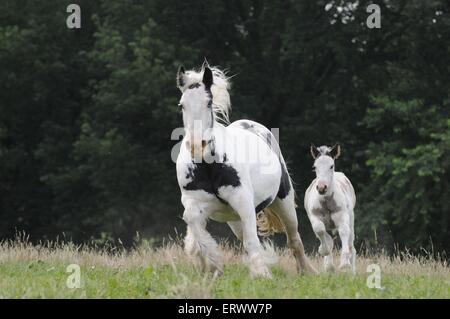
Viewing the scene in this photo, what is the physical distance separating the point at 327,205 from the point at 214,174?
3531 mm

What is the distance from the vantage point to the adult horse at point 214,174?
8016mm

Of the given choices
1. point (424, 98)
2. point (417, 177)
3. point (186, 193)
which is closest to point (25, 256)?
point (186, 193)

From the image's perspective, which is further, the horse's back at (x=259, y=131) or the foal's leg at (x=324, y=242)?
the foal's leg at (x=324, y=242)

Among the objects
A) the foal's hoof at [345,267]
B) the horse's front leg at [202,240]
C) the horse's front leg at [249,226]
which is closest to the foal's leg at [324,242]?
the foal's hoof at [345,267]

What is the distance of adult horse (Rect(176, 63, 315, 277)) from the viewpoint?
8.02 metres

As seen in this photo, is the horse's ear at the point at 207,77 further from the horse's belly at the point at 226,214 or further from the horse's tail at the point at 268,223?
the horse's tail at the point at 268,223

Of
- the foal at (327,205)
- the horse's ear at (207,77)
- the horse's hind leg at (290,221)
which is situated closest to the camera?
the horse's ear at (207,77)

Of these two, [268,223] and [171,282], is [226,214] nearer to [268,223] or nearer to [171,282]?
[171,282]

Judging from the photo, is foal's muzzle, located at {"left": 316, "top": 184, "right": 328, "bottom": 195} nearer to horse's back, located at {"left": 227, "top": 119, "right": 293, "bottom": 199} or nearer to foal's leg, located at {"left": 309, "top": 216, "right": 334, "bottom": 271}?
foal's leg, located at {"left": 309, "top": 216, "right": 334, "bottom": 271}

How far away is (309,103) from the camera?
26.2 meters

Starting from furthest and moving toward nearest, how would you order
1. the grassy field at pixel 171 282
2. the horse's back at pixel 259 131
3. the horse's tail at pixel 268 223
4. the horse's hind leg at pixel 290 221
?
1. the horse's tail at pixel 268 223
2. the horse's back at pixel 259 131
3. the horse's hind leg at pixel 290 221
4. the grassy field at pixel 171 282

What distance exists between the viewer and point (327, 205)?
11492 mm

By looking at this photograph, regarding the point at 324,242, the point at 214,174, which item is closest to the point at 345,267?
the point at 324,242

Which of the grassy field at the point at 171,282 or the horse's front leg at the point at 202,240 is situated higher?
the horse's front leg at the point at 202,240
